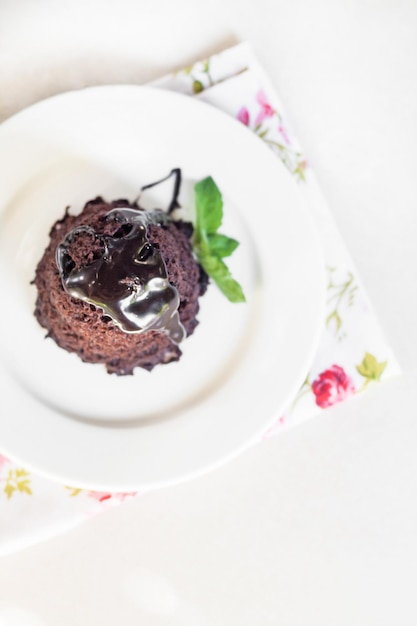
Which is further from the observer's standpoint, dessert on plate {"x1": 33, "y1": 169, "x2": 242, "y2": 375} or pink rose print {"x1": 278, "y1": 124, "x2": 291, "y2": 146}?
Answer: pink rose print {"x1": 278, "y1": 124, "x2": 291, "y2": 146}

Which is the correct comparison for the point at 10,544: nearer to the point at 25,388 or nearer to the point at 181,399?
the point at 25,388

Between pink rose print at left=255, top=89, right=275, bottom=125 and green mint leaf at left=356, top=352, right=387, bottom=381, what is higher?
pink rose print at left=255, top=89, right=275, bottom=125

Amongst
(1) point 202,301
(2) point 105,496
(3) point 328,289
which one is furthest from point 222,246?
(2) point 105,496

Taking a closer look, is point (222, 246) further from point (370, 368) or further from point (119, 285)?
point (370, 368)

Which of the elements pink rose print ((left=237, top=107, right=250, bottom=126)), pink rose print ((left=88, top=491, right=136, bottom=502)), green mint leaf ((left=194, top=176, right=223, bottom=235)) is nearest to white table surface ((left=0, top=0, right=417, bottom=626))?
pink rose print ((left=88, top=491, right=136, bottom=502))

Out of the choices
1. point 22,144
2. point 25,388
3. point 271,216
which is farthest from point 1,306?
point 271,216

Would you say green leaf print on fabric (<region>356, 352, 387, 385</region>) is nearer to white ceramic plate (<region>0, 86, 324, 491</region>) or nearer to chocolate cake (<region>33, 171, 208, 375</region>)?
white ceramic plate (<region>0, 86, 324, 491</region>)
